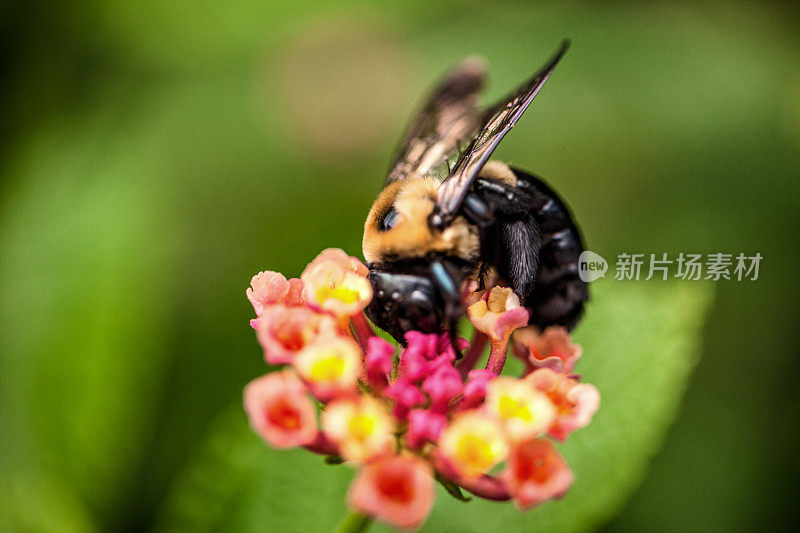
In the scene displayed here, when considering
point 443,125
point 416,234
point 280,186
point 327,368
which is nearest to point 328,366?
point 327,368

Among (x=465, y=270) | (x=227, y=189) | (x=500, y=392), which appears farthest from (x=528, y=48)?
(x=500, y=392)

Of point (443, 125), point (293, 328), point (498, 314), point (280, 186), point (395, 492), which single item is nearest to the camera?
point (395, 492)

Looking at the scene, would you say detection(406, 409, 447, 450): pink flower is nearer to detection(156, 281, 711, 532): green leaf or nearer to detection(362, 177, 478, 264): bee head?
detection(362, 177, 478, 264): bee head

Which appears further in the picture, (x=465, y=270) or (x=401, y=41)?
(x=401, y=41)

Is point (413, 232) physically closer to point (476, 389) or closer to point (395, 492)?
point (476, 389)

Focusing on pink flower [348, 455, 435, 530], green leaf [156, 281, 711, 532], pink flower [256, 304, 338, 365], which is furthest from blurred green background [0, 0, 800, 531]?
pink flower [348, 455, 435, 530]

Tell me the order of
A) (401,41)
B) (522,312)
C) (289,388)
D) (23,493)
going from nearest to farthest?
(289,388) < (522,312) < (23,493) < (401,41)

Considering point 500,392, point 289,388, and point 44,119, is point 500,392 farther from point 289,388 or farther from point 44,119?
point 44,119
